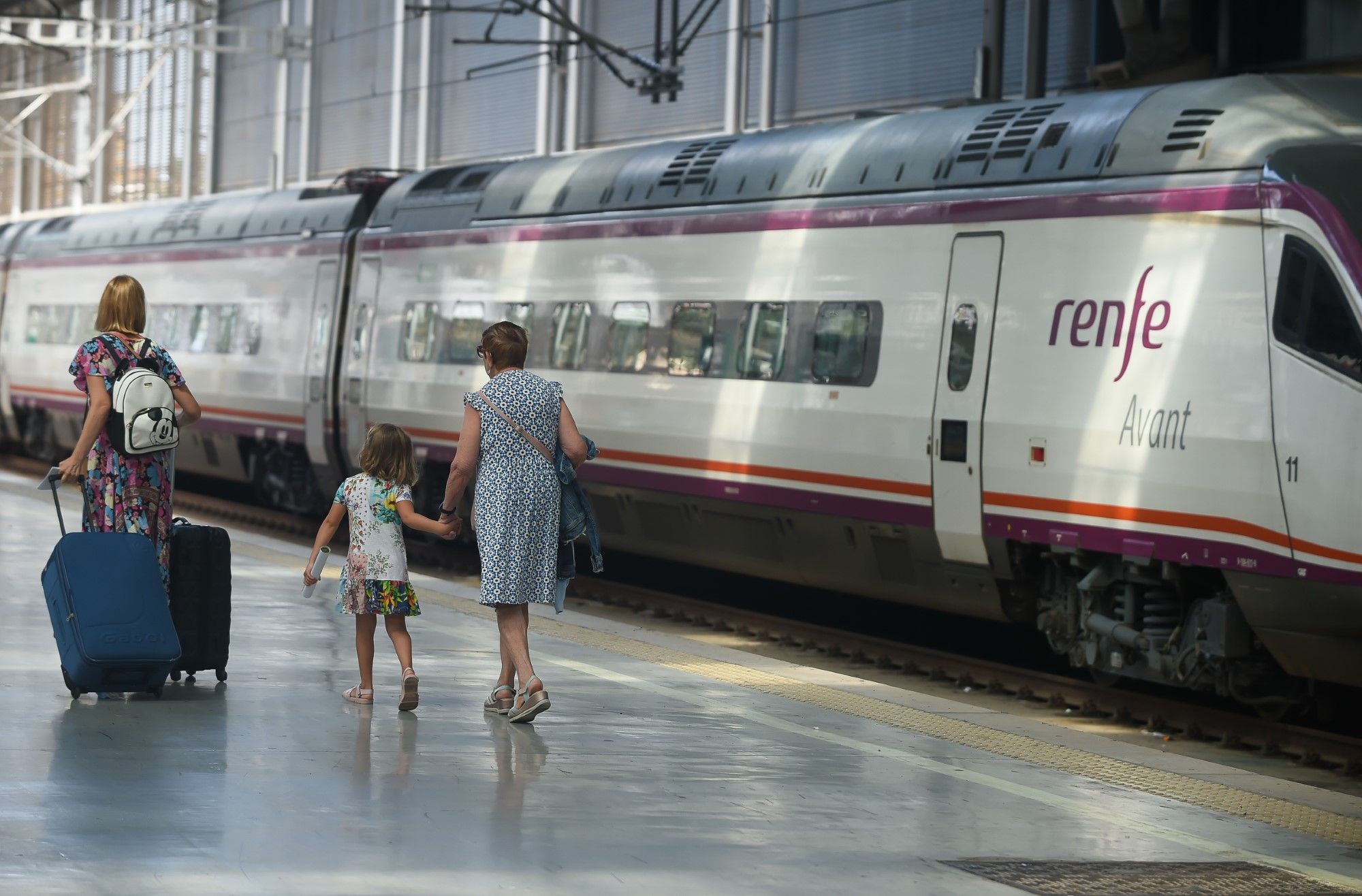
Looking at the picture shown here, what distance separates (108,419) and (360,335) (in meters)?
11.8

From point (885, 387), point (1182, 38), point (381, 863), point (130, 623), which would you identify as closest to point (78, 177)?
point (1182, 38)

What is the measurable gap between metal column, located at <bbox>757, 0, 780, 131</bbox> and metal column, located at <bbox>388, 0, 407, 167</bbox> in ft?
35.2

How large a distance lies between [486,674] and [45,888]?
15.8 ft

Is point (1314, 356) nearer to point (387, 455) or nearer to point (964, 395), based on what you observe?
point (964, 395)

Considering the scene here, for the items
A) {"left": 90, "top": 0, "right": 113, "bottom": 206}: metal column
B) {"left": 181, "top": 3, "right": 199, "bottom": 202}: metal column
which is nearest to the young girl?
{"left": 181, "top": 3, "right": 199, "bottom": 202}: metal column

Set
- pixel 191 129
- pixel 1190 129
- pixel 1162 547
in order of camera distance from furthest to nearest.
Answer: pixel 191 129 → pixel 1190 129 → pixel 1162 547

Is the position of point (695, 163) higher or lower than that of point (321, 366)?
higher

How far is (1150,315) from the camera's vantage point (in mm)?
11164

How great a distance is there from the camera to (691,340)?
15.3 meters

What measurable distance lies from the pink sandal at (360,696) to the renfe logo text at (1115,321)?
4.63 meters

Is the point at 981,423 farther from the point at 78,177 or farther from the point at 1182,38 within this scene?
the point at 78,177

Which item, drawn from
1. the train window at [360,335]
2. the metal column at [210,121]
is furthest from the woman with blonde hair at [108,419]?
the metal column at [210,121]

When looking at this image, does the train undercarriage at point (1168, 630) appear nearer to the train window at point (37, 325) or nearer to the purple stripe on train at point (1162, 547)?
the purple stripe on train at point (1162, 547)

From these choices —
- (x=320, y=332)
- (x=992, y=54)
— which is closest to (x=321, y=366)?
(x=320, y=332)
